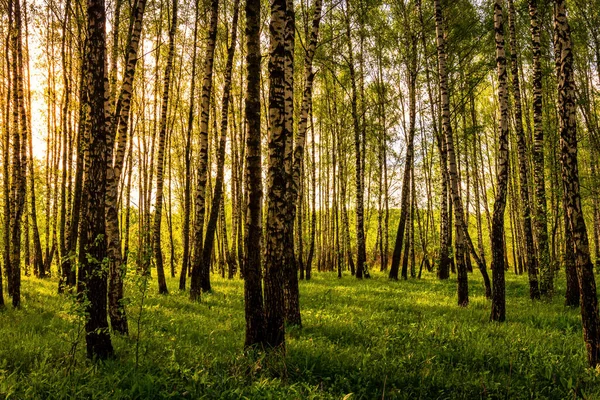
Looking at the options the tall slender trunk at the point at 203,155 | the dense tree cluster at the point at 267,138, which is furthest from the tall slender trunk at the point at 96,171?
the tall slender trunk at the point at 203,155

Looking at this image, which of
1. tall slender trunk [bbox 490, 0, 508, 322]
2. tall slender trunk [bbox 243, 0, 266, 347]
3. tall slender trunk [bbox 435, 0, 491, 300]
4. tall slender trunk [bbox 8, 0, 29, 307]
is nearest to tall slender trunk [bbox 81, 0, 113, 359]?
tall slender trunk [bbox 243, 0, 266, 347]

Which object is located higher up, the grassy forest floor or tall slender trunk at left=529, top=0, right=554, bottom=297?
tall slender trunk at left=529, top=0, right=554, bottom=297

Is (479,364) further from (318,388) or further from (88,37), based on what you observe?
(88,37)

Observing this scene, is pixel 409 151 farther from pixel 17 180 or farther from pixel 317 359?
pixel 17 180

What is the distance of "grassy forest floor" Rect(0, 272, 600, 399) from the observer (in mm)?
4559

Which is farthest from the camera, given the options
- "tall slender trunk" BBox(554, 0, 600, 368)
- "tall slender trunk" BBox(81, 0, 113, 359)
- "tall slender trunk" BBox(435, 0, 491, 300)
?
"tall slender trunk" BBox(435, 0, 491, 300)

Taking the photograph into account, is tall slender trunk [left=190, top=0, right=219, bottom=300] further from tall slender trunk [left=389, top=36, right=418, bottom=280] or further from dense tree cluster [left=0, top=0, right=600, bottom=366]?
tall slender trunk [left=389, top=36, right=418, bottom=280]

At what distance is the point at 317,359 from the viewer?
5766 mm

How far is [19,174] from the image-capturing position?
977 cm

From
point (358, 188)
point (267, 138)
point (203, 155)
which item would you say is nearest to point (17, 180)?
point (203, 155)

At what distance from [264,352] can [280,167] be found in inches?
108

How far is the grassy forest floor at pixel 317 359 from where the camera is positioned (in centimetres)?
456

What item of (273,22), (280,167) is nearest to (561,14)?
(273,22)

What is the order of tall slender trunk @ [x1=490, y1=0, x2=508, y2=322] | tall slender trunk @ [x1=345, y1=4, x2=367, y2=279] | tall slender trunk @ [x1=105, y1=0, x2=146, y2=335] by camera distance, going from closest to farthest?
1. tall slender trunk @ [x1=105, y1=0, x2=146, y2=335]
2. tall slender trunk @ [x1=490, y1=0, x2=508, y2=322]
3. tall slender trunk @ [x1=345, y1=4, x2=367, y2=279]
